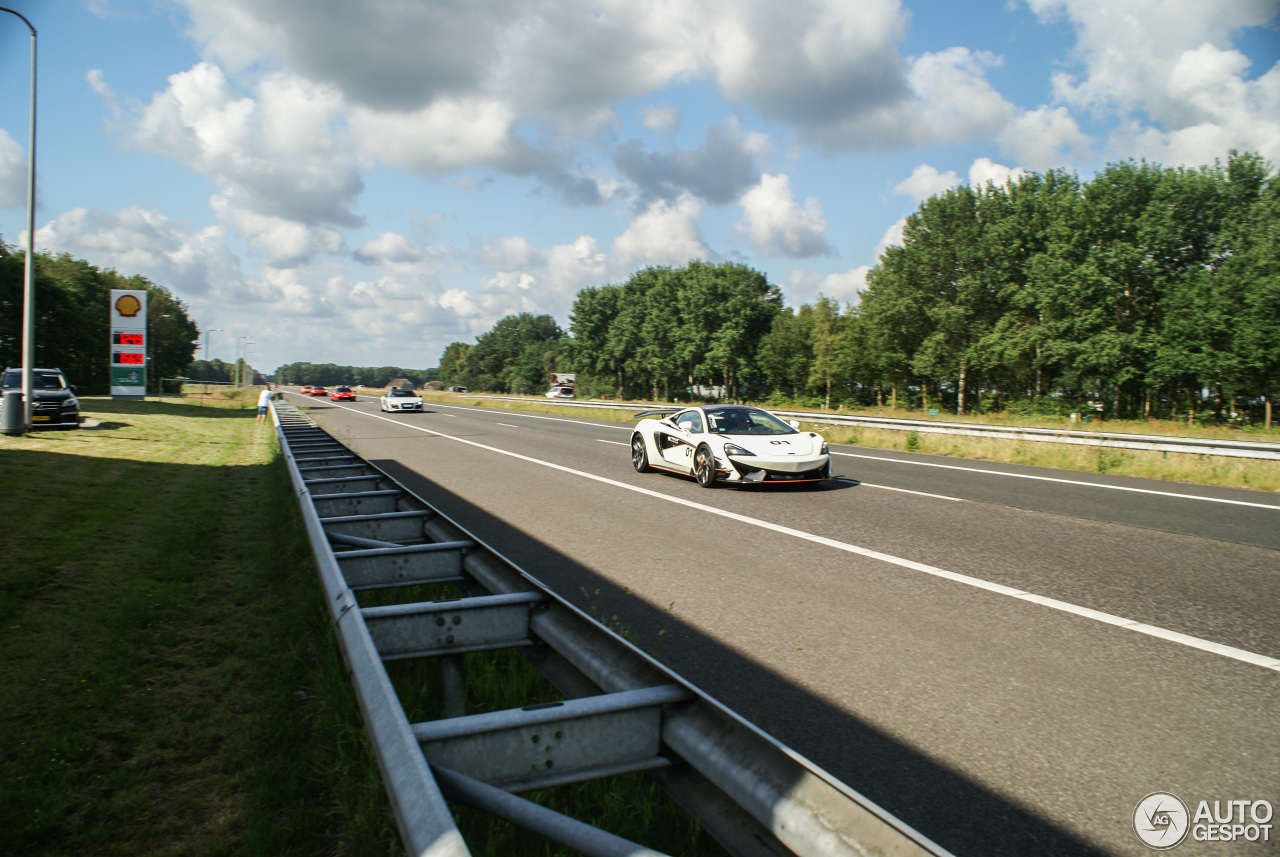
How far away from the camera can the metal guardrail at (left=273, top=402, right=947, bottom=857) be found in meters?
1.72

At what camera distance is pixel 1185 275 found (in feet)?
140

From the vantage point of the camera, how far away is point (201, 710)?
370 cm

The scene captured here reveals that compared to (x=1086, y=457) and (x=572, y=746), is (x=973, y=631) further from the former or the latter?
(x=1086, y=457)

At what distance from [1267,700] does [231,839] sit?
4618 millimetres

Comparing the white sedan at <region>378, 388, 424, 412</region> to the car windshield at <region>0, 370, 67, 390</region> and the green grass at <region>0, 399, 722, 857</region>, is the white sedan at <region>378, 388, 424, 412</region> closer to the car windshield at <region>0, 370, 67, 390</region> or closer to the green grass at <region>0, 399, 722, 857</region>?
the car windshield at <region>0, 370, 67, 390</region>

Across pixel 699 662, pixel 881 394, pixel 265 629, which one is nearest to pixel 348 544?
pixel 265 629

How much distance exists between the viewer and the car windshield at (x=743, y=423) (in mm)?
11633

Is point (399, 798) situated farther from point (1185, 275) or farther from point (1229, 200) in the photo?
point (1229, 200)

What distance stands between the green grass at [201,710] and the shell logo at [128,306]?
3027 centimetres

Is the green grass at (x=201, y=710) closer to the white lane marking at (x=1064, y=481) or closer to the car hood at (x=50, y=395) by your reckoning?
the white lane marking at (x=1064, y=481)

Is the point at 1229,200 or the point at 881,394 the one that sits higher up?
the point at 1229,200

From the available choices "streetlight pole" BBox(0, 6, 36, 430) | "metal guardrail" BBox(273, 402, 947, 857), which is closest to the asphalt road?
"metal guardrail" BBox(273, 402, 947, 857)

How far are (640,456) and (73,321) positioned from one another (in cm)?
7666

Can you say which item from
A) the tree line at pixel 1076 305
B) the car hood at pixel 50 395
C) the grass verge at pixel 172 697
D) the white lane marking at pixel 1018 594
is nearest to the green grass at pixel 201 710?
the grass verge at pixel 172 697
